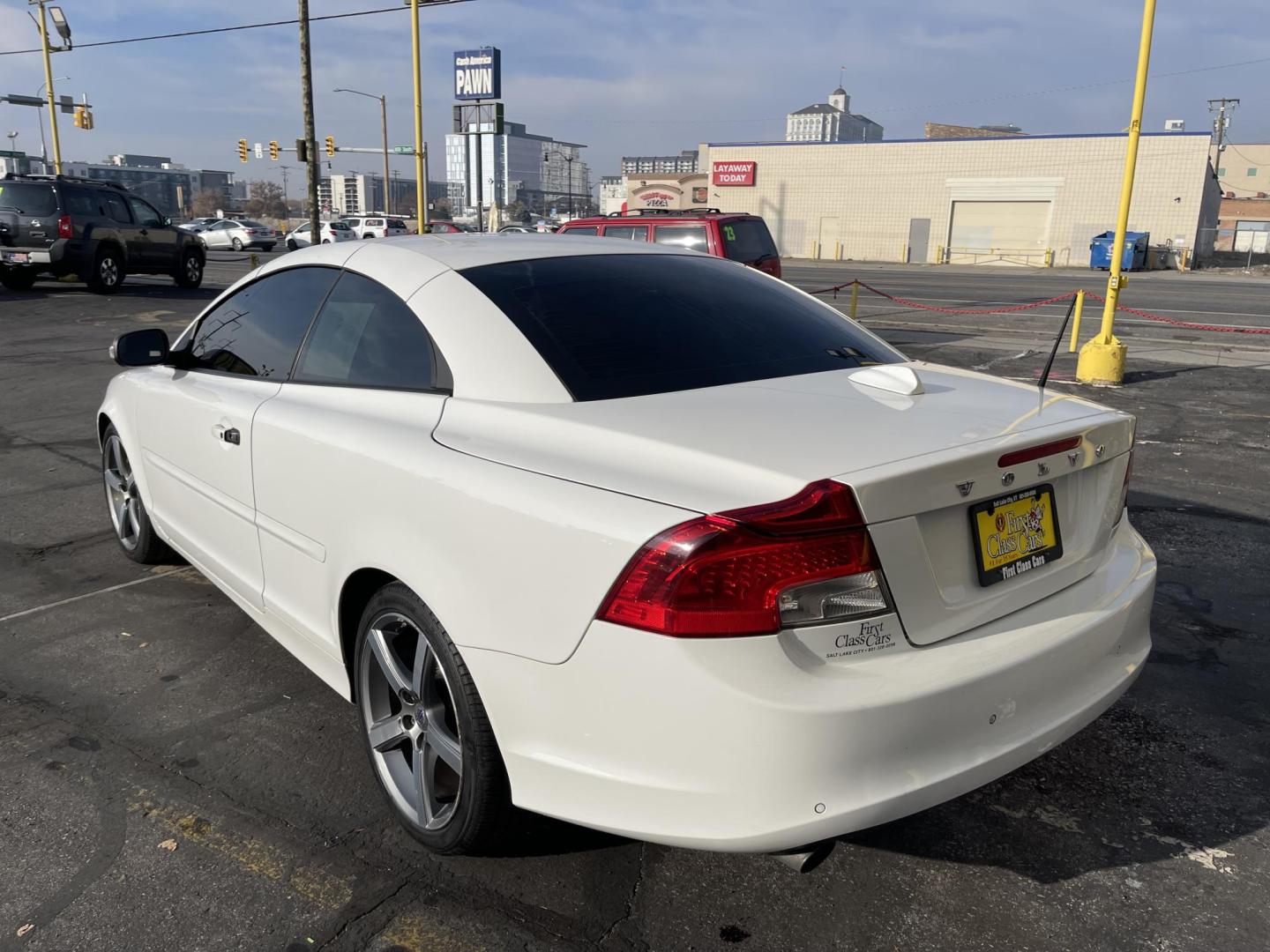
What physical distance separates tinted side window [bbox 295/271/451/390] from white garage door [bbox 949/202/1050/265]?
54.2m

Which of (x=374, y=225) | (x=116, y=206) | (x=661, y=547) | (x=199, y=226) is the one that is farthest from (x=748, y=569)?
(x=199, y=226)

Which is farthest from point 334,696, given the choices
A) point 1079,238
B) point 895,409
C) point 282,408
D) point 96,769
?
point 1079,238

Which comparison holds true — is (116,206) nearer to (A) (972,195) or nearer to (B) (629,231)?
(B) (629,231)

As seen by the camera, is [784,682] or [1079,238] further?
[1079,238]

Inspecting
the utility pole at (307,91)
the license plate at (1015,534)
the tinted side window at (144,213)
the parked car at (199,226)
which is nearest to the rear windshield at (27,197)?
the tinted side window at (144,213)

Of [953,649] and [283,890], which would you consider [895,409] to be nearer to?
[953,649]

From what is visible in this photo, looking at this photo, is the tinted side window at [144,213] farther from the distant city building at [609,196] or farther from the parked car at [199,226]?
the distant city building at [609,196]

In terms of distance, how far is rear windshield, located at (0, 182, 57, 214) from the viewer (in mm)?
18094

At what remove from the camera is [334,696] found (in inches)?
143

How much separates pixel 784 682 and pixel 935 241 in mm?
57492

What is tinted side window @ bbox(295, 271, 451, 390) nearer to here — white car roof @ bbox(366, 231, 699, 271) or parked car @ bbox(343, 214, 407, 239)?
white car roof @ bbox(366, 231, 699, 271)

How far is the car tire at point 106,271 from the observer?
62.8 feet

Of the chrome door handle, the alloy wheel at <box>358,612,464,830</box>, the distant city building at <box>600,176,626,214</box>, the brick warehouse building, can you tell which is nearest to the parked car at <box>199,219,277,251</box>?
the brick warehouse building

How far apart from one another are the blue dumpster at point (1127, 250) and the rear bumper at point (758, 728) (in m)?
Answer: 45.2
